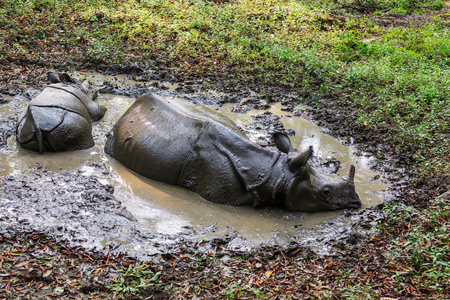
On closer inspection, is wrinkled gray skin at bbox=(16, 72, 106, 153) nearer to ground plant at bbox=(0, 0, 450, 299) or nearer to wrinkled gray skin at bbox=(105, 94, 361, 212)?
wrinkled gray skin at bbox=(105, 94, 361, 212)

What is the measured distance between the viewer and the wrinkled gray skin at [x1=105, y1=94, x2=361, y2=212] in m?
5.75

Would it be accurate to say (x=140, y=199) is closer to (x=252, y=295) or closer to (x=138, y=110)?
(x=138, y=110)

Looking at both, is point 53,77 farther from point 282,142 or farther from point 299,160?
point 299,160

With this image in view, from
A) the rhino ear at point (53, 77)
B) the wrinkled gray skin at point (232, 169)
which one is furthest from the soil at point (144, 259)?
the rhino ear at point (53, 77)

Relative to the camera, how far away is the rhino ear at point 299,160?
5.59 metres

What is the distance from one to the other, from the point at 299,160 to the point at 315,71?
5731 millimetres

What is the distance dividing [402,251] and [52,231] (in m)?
4.18

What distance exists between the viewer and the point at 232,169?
5.81m

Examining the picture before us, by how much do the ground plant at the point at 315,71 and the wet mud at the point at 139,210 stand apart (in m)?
0.36

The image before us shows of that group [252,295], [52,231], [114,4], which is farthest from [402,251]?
[114,4]

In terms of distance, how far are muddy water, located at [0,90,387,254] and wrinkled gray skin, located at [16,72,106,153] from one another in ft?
0.54

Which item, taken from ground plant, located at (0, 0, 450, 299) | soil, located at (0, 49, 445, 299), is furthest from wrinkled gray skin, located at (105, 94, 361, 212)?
ground plant, located at (0, 0, 450, 299)

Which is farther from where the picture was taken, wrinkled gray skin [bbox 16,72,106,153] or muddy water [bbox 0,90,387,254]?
wrinkled gray skin [bbox 16,72,106,153]

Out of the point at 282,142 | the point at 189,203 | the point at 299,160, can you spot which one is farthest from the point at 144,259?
the point at 282,142
